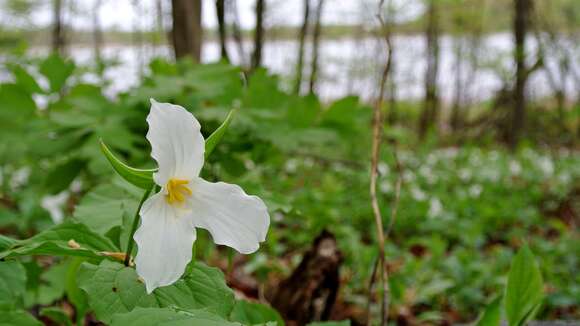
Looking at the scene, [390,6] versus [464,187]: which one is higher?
[390,6]

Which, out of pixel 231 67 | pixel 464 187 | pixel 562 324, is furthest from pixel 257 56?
pixel 464 187

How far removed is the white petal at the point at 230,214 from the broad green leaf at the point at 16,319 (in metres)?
0.35

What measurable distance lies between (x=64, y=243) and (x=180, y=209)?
0.16 m

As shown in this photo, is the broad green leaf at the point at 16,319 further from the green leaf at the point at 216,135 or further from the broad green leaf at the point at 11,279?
the green leaf at the point at 216,135

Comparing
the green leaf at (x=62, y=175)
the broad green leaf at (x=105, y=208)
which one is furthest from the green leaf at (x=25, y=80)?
the broad green leaf at (x=105, y=208)

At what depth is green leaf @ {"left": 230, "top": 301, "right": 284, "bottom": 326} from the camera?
3.07 ft

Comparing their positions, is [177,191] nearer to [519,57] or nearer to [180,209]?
[180,209]

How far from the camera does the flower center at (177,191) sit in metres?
0.60

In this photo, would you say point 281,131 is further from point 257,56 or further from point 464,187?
point 464,187

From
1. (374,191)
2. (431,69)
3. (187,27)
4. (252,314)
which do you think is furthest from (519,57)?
(252,314)

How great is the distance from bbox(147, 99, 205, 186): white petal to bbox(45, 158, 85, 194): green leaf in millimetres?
1061

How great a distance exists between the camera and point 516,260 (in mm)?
1017

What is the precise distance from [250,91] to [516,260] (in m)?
0.81

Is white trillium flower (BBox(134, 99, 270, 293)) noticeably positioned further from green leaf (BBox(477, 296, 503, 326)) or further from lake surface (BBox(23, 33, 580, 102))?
lake surface (BBox(23, 33, 580, 102))
